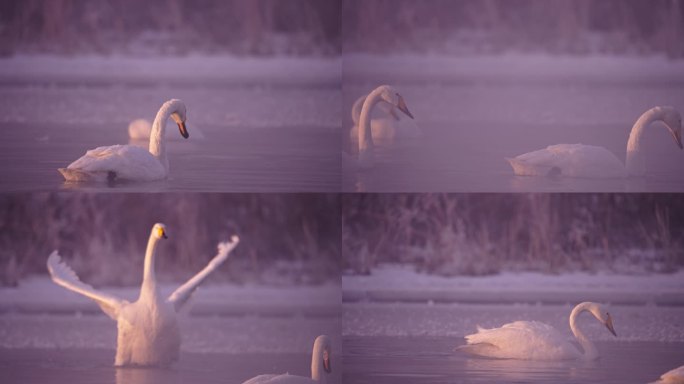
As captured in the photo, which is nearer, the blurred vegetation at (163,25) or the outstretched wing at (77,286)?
the outstretched wing at (77,286)

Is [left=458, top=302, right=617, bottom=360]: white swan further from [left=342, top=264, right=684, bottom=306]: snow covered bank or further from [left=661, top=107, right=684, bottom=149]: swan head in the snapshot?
[left=661, top=107, right=684, bottom=149]: swan head

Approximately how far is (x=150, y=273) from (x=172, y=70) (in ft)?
2.18

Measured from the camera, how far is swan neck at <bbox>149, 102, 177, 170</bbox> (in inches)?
222

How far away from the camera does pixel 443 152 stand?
578 centimetres

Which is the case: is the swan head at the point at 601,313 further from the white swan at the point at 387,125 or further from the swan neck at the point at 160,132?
Answer: the swan neck at the point at 160,132

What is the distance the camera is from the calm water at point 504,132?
5723 millimetres

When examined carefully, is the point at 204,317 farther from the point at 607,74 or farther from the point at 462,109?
the point at 607,74

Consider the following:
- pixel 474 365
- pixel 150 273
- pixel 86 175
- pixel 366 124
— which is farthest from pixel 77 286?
pixel 474 365

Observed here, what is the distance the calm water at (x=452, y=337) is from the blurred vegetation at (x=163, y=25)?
2.94 ft

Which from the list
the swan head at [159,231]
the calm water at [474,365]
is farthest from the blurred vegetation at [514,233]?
the swan head at [159,231]

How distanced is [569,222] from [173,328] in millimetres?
1298

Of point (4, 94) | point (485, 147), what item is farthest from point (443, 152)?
point (4, 94)

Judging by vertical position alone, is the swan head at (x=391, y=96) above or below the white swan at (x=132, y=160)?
above

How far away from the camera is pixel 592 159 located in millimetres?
5656
